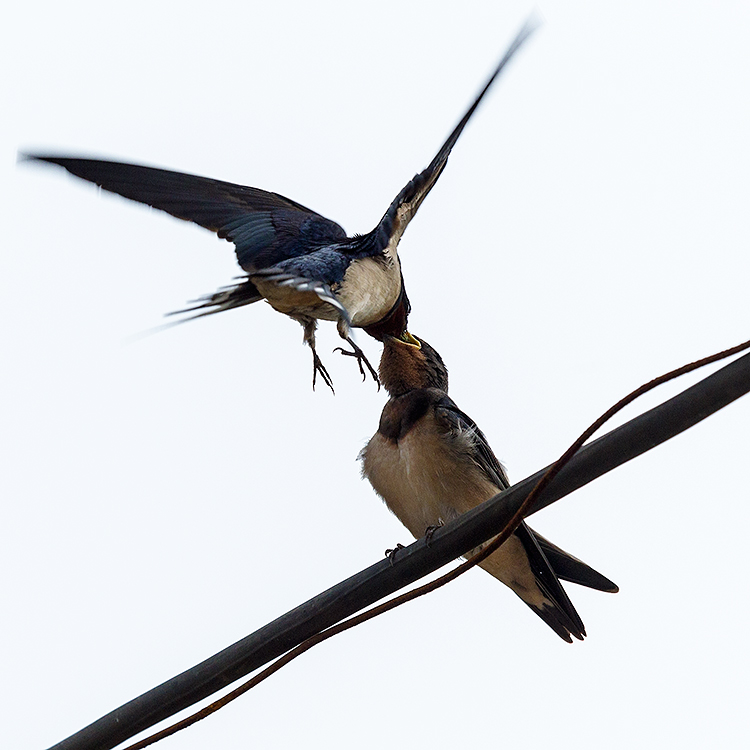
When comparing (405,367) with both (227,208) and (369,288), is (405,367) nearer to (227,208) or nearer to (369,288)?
(369,288)

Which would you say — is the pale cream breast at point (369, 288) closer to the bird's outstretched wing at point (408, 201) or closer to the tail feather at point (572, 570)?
the bird's outstretched wing at point (408, 201)

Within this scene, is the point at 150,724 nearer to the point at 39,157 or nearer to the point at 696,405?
the point at 696,405

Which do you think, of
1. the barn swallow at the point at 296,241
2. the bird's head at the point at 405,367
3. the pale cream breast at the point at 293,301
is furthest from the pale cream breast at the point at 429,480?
the pale cream breast at the point at 293,301

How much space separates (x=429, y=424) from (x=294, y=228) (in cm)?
61

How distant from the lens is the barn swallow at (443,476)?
2.85 metres

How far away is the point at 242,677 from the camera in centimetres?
183

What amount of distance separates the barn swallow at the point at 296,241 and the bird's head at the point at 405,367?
106 mm

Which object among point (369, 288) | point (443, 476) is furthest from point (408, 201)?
point (443, 476)

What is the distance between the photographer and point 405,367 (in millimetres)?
3143

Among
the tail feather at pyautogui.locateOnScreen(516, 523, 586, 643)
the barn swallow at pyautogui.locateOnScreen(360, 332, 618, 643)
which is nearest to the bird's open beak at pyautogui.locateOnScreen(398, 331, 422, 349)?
the barn swallow at pyautogui.locateOnScreen(360, 332, 618, 643)

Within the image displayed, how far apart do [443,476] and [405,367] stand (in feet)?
1.22

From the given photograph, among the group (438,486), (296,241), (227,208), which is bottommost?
(438,486)

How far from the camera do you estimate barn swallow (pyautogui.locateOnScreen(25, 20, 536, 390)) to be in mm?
2502

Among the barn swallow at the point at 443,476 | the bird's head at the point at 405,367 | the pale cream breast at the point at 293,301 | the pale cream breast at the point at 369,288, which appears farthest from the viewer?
the bird's head at the point at 405,367
